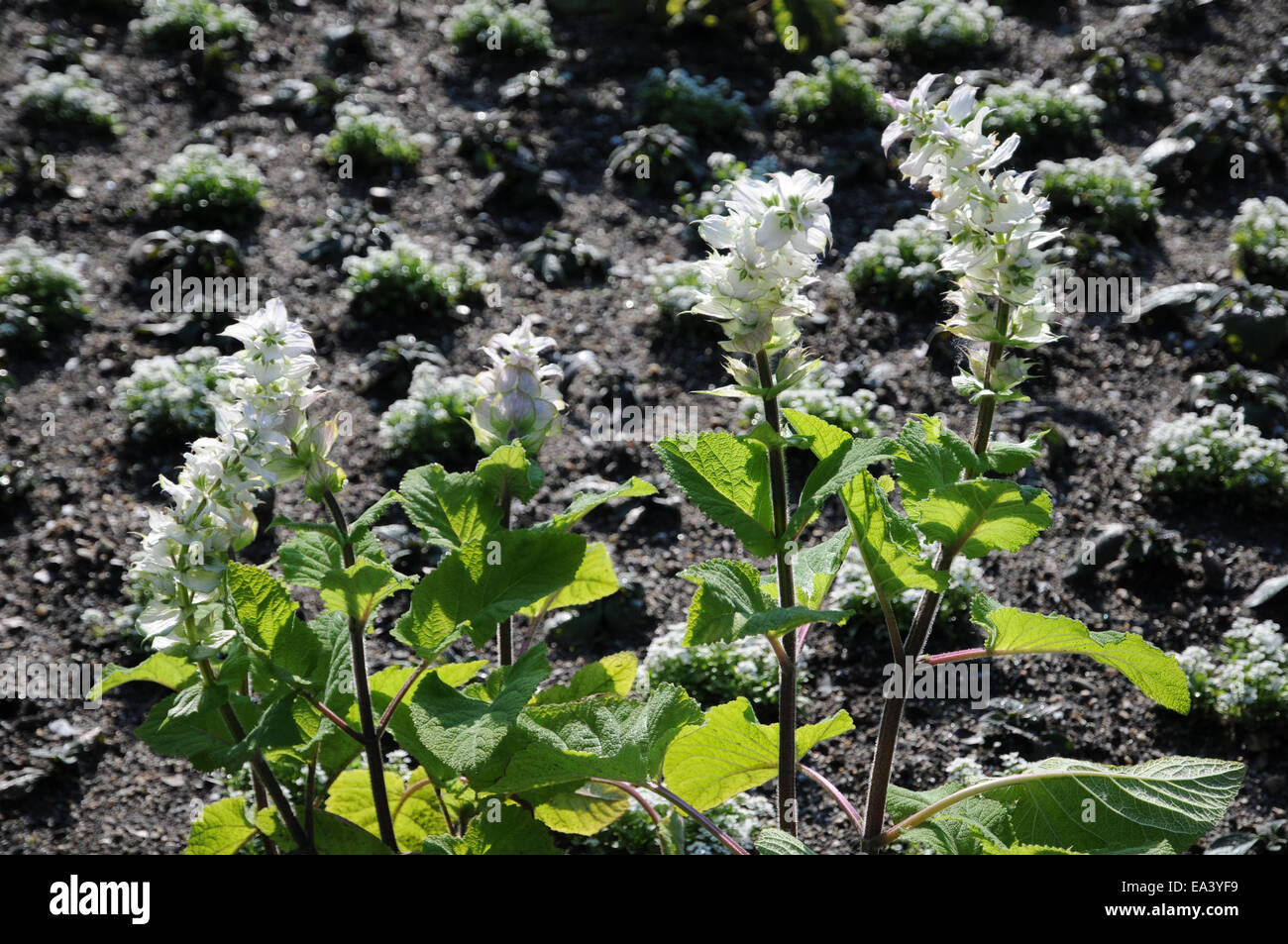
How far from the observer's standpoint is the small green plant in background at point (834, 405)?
4344 millimetres

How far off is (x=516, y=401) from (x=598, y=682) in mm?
746

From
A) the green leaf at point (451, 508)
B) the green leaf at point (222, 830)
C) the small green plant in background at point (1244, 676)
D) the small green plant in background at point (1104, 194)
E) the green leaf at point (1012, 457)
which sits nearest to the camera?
the green leaf at point (1012, 457)

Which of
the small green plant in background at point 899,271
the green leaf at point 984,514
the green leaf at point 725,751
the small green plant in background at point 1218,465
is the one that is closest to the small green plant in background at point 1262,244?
the small green plant in background at point 1218,465

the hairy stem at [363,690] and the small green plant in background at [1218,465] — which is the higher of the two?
the small green plant in background at [1218,465]

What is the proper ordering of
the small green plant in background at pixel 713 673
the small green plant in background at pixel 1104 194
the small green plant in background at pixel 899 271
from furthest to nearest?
the small green plant in background at pixel 1104 194
the small green plant in background at pixel 899 271
the small green plant in background at pixel 713 673

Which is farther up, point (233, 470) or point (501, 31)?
point (501, 31)

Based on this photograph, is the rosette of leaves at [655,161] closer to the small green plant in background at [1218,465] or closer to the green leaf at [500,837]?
the small green plant in background at [1218,465]

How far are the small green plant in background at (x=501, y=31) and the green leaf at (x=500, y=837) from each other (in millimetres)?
5823

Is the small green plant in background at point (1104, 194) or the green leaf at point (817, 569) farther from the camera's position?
the small green plant in background at point (1104, 194)

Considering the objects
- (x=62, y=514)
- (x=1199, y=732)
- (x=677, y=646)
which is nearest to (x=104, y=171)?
(x=62, y=514)

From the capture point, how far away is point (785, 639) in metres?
2.54

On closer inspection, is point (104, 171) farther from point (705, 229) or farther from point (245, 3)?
point (705, 229)

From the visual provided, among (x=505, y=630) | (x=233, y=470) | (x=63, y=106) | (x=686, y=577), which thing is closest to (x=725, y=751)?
(x=686, y=577)

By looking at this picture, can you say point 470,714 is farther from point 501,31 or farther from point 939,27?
point 939,27
